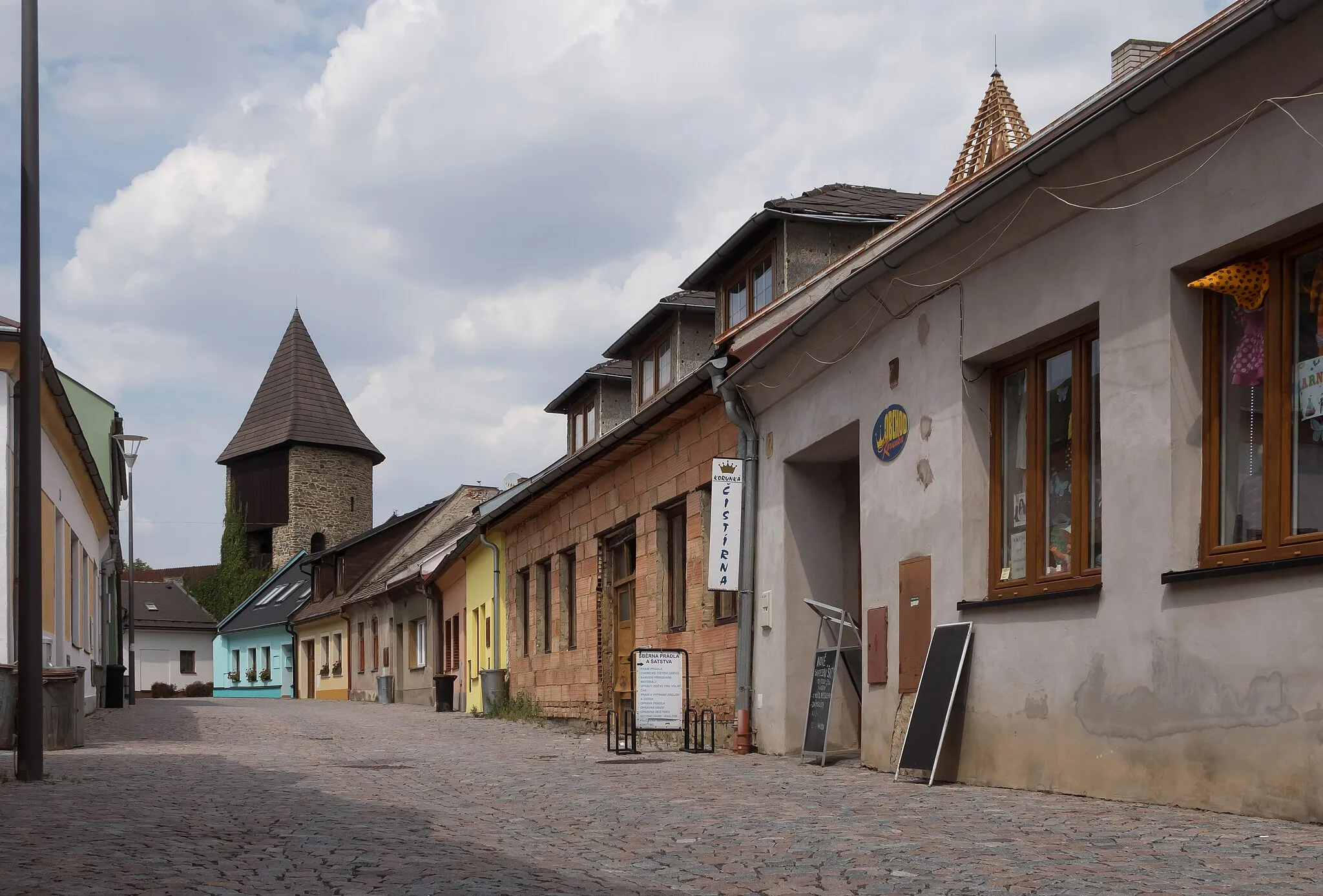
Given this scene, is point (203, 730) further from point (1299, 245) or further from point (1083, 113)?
point (1299, 245)

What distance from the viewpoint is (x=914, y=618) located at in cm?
1159

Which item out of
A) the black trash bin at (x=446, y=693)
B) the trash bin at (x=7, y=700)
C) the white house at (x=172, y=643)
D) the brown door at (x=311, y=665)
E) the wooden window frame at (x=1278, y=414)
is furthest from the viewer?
the white house at (x=172, y=643)

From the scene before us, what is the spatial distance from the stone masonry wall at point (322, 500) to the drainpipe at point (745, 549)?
210 feet

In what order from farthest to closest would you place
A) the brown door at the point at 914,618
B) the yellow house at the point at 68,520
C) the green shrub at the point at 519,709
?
1. the green shrub at the point at 519,709
2. the yellow house at the point at 68,520
3. the brown door at the point at 914,618

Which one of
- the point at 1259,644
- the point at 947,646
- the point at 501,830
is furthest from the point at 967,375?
the point at 501,830

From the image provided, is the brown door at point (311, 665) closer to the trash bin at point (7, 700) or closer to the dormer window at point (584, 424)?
the dormer window at point (584, 424)

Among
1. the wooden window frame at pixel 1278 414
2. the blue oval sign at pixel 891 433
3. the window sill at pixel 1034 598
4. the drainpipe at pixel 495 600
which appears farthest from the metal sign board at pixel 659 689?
the drainpipe at pixel 495 600

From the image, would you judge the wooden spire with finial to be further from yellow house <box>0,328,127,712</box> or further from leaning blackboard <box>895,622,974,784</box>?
yellow house <box>0,328,127,712</box>

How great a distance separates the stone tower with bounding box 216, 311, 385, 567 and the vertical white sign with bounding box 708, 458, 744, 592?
64508mm

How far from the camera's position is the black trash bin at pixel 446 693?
32.7 m

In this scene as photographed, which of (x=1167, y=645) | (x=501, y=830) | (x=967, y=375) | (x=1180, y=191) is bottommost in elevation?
(x=501, y=830)

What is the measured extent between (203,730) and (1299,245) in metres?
15.3

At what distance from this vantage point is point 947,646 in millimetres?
10820

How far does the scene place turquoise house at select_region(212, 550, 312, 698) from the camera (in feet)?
202
